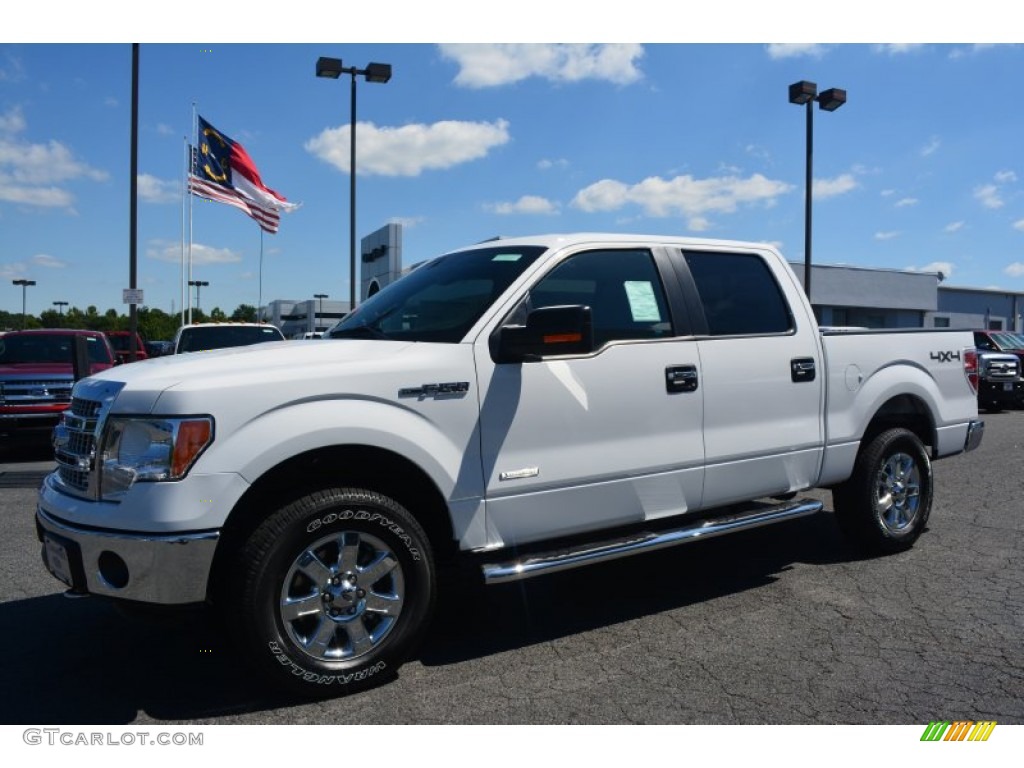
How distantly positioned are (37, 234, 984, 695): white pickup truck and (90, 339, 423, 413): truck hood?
1cm

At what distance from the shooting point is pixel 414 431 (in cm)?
356

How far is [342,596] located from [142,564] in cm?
78

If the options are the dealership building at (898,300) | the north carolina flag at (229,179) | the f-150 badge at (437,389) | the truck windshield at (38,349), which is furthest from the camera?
the dealership building at (898,300)

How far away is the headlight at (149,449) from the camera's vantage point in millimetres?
3113

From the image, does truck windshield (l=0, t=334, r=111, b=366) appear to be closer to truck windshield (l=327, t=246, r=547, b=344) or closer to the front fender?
truck windshield (l=327, t=246, r=547, b=344)

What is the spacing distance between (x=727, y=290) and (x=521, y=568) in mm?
2192

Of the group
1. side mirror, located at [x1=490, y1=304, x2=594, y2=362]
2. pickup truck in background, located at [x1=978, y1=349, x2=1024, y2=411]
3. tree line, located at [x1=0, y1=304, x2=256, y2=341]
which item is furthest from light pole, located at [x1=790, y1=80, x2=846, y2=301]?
tree line, located at [x1=0, y1=304, x2=256, y2=341]

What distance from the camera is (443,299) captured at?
4.27m

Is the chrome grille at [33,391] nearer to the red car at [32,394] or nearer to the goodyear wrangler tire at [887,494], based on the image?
the red car at [32,394]

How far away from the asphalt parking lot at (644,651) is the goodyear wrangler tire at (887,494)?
0.15m

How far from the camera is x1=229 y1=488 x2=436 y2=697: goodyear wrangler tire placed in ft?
10.6
